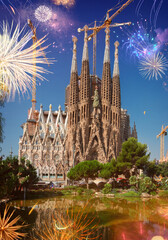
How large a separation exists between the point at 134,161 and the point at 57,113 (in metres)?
35.7

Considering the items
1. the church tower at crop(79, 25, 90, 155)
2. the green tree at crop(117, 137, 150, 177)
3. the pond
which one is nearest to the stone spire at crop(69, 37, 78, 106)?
the church tower at crop(79, 25, 90, 155)

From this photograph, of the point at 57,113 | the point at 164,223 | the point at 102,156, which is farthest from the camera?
the point at 57,113

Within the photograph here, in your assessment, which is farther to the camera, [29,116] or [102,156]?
[29,116]

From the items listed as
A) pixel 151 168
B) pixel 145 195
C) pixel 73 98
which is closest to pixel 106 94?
pixel 73 98

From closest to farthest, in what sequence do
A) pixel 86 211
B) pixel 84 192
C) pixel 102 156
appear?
pixel 86 211 < pixel 84 192 < pixel 102 156

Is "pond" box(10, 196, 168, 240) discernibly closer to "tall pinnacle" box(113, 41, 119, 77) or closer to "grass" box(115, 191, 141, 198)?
"grass" box(115, 191, 141, 198)

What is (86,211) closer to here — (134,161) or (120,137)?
(134,161)

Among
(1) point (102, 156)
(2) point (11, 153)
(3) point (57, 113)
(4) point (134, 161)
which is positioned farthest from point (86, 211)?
(3) point (57, 113)

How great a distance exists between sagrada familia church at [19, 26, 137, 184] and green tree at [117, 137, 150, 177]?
14480 millimetres

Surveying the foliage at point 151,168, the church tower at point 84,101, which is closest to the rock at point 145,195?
the foliage at point 151,168

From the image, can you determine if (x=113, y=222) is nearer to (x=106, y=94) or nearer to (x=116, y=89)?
(x=106, y=94)

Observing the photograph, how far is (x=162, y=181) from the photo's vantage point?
3566 cm

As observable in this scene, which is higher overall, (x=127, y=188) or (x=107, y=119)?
(x=107, y=119)

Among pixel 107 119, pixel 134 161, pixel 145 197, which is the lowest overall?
pixel 145 197
